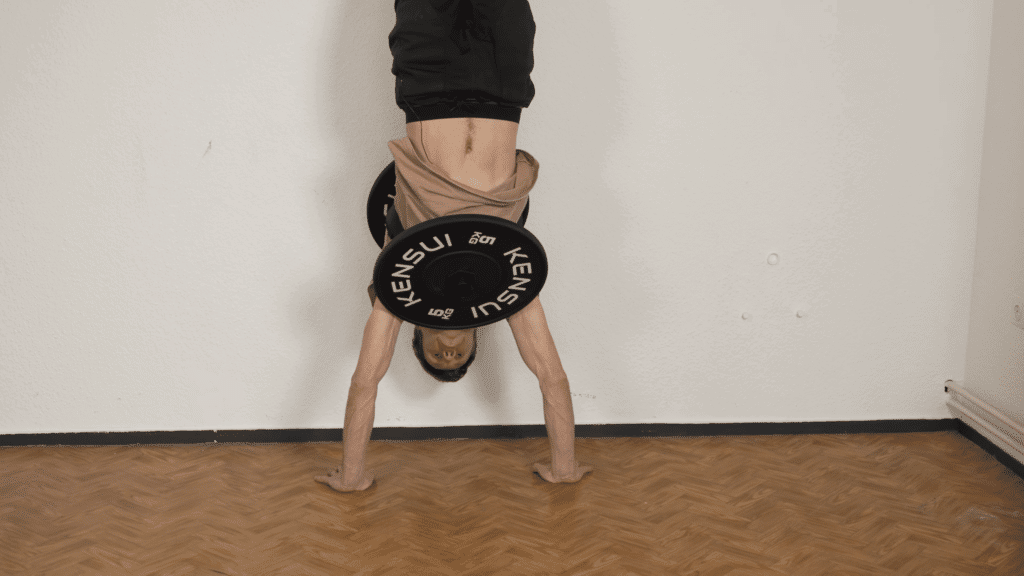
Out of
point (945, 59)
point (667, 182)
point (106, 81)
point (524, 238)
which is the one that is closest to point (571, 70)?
point (667, 182)

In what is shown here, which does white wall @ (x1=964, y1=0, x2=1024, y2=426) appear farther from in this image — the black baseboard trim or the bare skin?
the bare skin

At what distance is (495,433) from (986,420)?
6.08 feet

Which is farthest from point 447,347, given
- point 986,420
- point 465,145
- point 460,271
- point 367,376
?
point 986,420

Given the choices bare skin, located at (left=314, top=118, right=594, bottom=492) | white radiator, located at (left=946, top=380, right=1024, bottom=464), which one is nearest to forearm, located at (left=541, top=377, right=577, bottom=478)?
bare skin, located at (left=314, top=118, right=594, bottom=492)

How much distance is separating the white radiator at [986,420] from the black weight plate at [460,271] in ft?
5.87

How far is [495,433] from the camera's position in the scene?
3.18 metres

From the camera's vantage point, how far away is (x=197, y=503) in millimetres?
2605

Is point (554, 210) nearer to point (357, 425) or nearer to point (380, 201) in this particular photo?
point (380, 201)

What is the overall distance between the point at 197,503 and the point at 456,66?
1609 mm

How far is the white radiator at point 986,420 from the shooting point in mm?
2836

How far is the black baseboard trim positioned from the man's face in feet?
1.78

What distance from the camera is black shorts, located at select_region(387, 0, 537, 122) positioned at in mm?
→ 2334

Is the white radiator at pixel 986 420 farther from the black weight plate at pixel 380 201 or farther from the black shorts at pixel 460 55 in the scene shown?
the black weight plate at pixel 380 201

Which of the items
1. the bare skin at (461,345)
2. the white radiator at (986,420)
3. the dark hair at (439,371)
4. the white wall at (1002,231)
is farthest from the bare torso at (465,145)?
the white radiator at (986,420)
